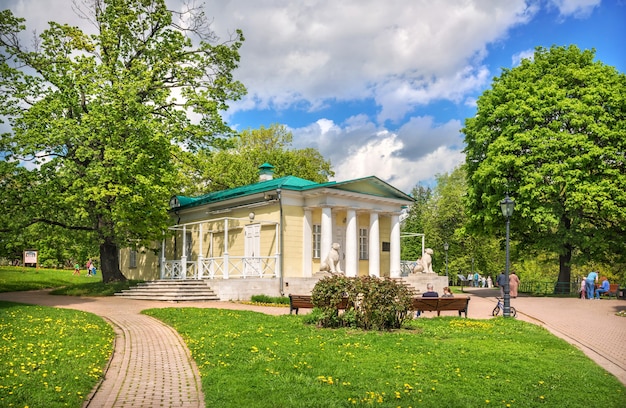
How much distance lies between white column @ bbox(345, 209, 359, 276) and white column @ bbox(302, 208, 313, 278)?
1749 mm

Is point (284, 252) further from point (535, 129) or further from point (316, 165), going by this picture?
point (316, 165)

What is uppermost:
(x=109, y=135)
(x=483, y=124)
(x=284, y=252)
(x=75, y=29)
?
(x=75, y=29)

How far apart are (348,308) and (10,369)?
774 cm

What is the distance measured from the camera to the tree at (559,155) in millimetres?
26219

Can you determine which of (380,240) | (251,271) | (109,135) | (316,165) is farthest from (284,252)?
(316,165)

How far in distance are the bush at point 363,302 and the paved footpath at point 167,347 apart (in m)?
3.59

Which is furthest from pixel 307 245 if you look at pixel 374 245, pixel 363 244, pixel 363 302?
pixel 363 302

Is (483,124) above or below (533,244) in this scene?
above

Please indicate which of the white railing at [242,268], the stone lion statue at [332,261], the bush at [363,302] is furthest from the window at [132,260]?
the bush at [363,302]

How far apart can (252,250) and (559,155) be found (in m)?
15.9

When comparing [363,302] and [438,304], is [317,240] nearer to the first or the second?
[438,304]

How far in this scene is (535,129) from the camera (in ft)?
89.8

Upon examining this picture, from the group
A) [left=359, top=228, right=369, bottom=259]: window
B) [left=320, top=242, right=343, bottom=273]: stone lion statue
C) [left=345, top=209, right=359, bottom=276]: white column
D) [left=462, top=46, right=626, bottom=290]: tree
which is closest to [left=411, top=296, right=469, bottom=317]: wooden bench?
[left=320, top=242, right=343, bottom=273]: stone lion statue

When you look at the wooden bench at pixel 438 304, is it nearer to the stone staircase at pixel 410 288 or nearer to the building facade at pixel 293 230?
the stone staircase at pixel 410 288
